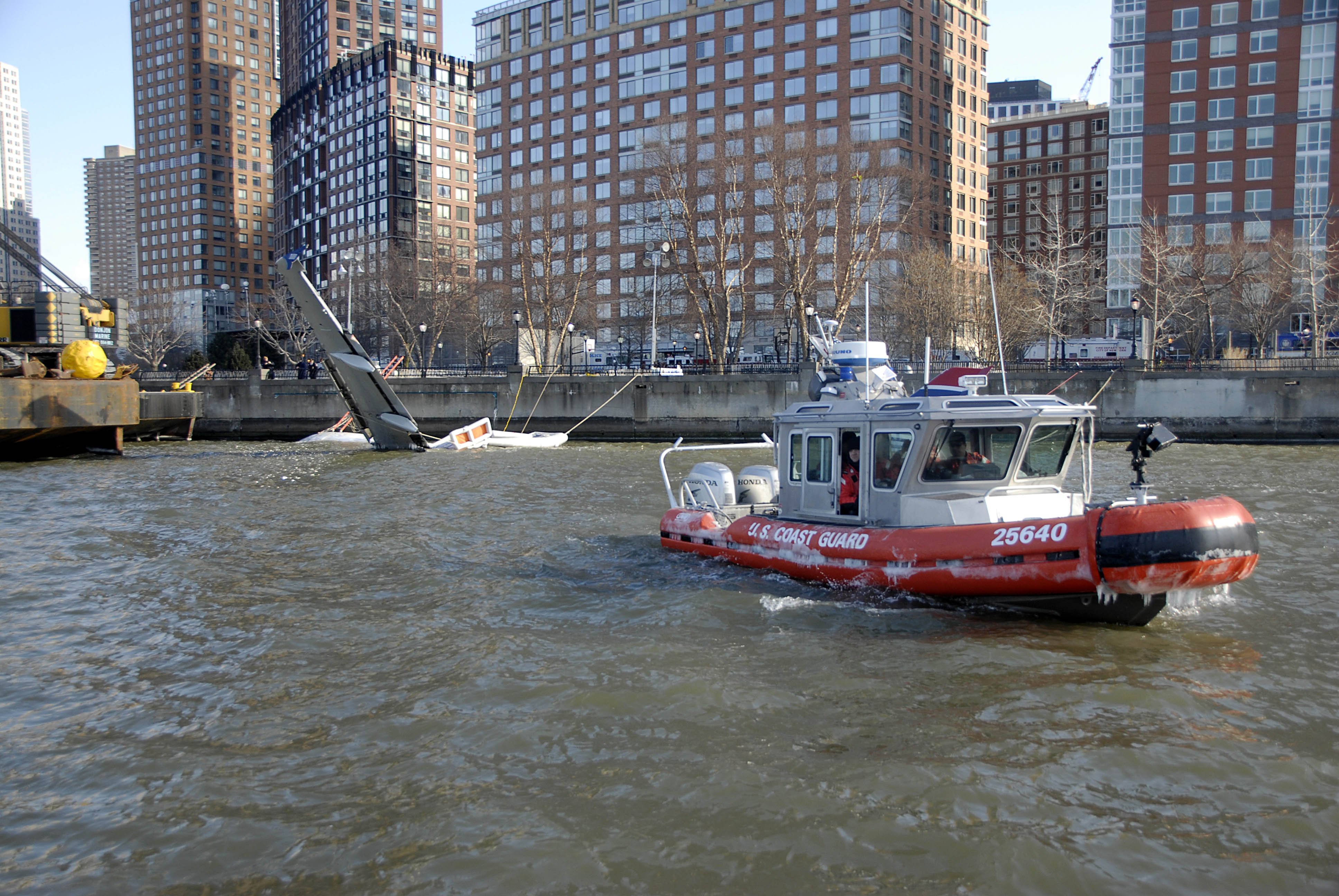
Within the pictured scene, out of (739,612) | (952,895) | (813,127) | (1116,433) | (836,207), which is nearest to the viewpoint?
(952,895)

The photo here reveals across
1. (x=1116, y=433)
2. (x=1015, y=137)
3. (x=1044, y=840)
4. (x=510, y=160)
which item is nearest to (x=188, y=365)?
(x=510, y=160)

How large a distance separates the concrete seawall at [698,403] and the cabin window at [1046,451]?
87.0 feet

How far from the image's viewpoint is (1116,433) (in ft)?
137

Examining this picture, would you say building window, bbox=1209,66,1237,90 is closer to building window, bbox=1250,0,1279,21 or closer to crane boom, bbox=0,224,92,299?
building window, bbox=1250,0,1279,21

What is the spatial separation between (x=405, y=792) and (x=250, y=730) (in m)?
2.13

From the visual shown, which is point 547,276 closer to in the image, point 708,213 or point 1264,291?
point 708,213

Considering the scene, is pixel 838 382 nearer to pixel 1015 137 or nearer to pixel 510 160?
pixel 510 160

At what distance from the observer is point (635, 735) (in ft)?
27.7

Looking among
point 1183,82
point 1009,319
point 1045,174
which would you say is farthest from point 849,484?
point 1045,174

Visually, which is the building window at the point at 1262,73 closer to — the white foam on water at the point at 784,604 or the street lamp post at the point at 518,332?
the street lamp post at the point at 518,332

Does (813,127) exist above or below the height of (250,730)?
above

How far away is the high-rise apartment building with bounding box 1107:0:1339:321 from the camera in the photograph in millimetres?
70250

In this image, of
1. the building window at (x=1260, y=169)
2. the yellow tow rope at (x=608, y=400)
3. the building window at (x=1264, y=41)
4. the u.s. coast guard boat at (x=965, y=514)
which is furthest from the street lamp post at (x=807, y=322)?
the building window at (x=1264, y=41)

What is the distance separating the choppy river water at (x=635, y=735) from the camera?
6.44m
